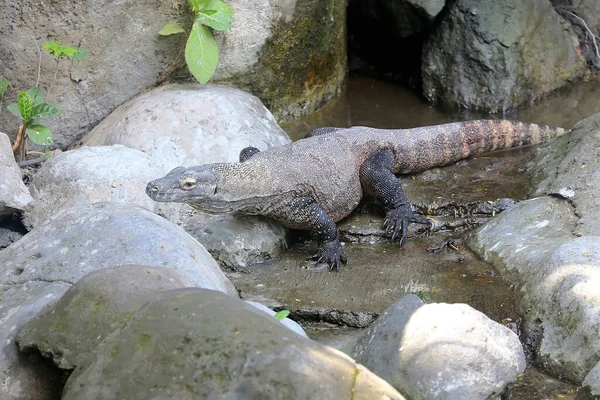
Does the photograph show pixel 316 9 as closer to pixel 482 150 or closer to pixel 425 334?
pixel 482 150

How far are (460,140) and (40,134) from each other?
418cm

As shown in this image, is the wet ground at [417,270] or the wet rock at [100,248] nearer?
the wet rock at [100,248]

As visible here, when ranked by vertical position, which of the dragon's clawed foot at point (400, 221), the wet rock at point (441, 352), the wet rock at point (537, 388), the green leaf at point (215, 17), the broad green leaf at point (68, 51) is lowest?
the dragon's clawed foot at point (400, 221)

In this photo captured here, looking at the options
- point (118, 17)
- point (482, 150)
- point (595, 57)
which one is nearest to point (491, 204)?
point (482, 150)

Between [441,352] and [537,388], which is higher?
[441,352]

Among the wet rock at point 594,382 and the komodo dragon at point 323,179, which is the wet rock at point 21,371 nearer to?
the komodo dragon at point 323,179

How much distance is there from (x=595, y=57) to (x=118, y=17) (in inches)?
272

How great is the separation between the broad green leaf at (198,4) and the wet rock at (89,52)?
0.22 meters

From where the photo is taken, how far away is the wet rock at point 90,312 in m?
3.25

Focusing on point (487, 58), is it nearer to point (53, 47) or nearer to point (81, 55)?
point (81, 55)

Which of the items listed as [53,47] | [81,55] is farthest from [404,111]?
[53,47]

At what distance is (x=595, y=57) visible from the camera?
10.3m

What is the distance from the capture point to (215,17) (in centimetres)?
722

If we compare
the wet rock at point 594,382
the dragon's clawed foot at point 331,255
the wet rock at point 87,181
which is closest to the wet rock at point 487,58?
the dragon's clawed foot at point 331,255
